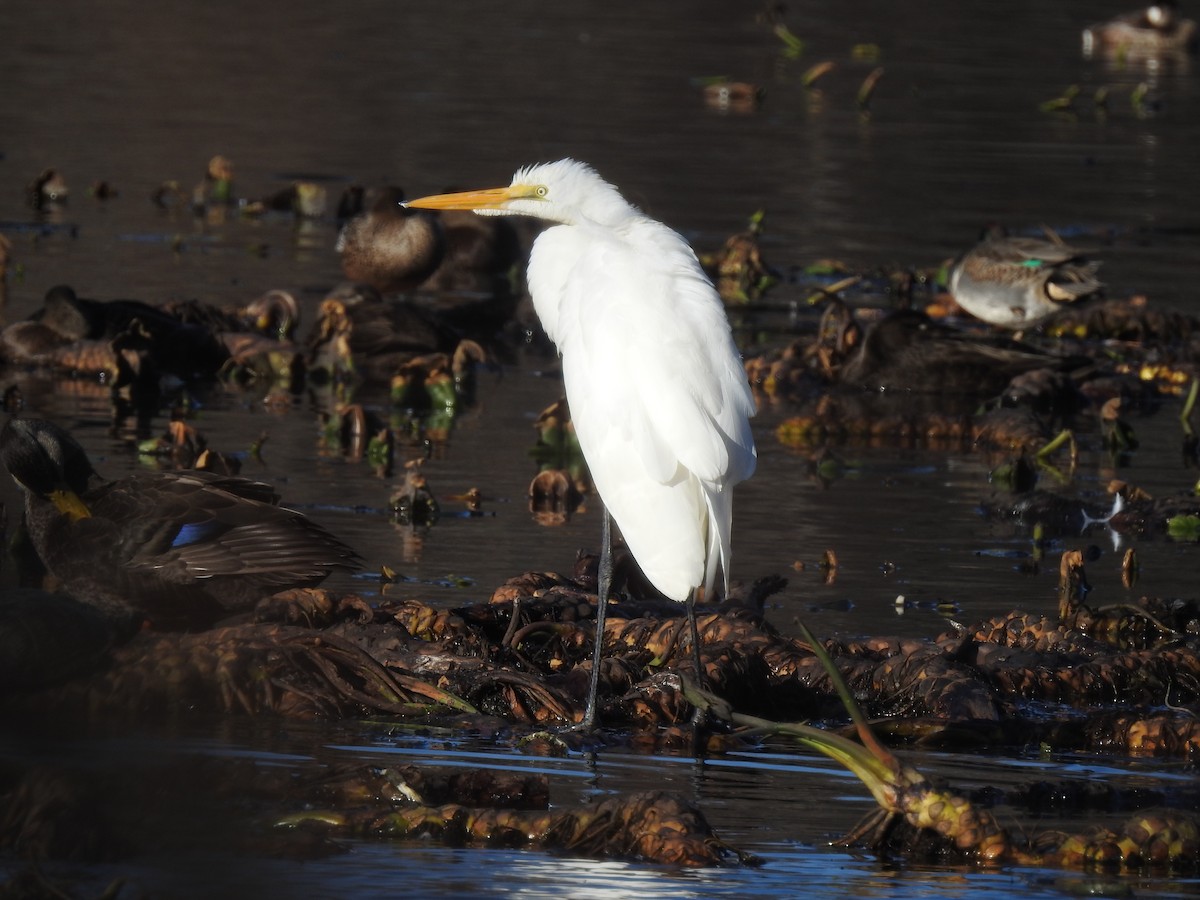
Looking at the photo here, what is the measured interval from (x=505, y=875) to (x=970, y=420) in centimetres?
872

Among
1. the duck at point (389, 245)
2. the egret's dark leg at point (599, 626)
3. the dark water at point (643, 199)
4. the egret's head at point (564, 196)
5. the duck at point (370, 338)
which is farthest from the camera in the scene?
the duck at point (389, 245)

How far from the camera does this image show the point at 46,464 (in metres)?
7.15

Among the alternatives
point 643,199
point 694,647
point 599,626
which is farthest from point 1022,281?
point 694,647

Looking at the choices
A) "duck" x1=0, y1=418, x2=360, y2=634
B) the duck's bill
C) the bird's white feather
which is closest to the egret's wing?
the bird's white feather

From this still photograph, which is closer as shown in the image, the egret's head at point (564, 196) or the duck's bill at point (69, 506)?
the duck's bill at point (69, 506)

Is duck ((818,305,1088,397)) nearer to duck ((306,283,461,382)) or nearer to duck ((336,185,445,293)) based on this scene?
duck ((306,283,461,382))

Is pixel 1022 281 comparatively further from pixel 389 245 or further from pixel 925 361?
pixel 389 245

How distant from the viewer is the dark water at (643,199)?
18.1 feet

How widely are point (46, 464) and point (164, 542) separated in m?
0.54

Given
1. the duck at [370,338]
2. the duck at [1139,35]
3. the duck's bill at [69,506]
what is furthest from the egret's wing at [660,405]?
the duck at [1139,35]

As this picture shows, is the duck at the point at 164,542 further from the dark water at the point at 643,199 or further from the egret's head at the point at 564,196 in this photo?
the egret's head at the point at 564,196

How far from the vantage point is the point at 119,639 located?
5.08m

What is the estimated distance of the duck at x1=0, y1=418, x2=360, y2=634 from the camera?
23.1 ft

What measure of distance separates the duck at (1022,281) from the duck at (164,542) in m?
8.92
